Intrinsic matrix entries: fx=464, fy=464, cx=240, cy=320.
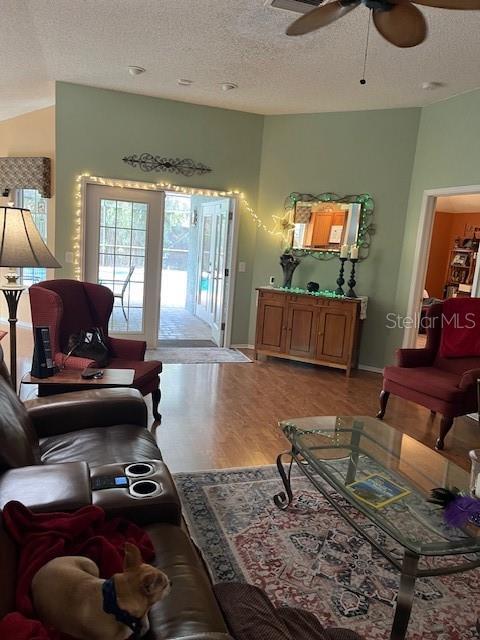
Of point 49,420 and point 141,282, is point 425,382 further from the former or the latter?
point 141,282

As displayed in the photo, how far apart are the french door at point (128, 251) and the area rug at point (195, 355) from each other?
0.32 m

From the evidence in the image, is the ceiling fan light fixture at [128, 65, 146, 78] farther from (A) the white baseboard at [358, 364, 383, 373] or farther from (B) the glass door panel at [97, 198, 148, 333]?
(A) the white baseboard at [358, 364, 383, 373]

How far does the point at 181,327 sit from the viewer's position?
24.2 ft

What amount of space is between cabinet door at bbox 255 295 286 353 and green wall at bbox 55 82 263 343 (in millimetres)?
992

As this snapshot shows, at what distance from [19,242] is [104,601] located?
2078 millimetres

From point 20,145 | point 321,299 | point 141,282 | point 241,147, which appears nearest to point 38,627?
point 321,299

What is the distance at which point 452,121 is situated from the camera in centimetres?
473

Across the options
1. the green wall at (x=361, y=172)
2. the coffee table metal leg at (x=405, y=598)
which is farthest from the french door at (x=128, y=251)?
the coffee table metal leg at (x=405, y=598)

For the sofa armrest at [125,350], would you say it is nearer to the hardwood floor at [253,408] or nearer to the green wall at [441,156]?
the hardwood floor at [253,408]

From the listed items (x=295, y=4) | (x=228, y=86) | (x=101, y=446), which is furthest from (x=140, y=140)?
(x=101, y=446)

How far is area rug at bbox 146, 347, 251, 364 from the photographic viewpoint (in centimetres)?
546

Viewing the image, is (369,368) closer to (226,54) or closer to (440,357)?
(440,357)

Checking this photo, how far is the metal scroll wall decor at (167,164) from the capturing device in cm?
546

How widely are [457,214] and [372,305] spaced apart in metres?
4.92
